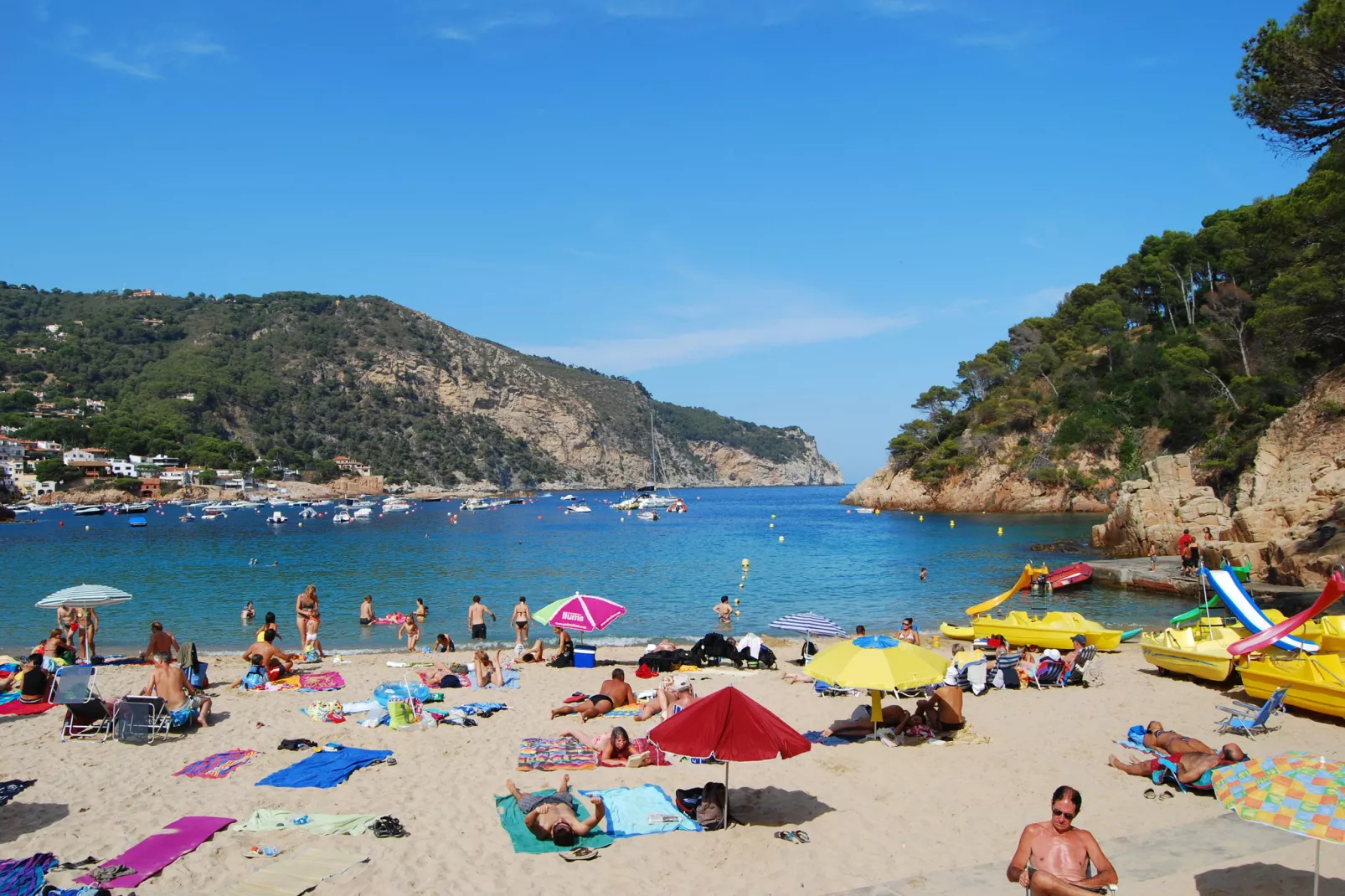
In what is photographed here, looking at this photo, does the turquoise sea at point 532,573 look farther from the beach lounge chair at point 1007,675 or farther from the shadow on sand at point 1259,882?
the shadow on sand at point 1259,882

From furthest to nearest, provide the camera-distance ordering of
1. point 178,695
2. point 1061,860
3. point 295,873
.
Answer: point 178,695, point 295,873, point 1061,860

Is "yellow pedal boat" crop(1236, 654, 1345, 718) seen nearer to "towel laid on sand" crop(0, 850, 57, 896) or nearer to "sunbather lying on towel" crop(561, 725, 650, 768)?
"sunbather lying on towel" crop(561, 725, 650, 768)

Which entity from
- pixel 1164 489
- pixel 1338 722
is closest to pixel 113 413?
pixel 1164 489

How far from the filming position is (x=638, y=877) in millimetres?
6512

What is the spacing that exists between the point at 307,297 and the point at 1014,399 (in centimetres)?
15316

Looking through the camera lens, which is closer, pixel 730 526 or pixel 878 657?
pixel 878 657

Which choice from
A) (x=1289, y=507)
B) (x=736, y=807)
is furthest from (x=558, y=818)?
(x=1289, y=507)

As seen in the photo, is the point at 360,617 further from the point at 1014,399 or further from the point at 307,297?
the point at 307,297

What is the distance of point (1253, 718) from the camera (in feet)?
34.6

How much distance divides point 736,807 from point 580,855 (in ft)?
5.97

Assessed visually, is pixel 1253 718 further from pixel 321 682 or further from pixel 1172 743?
pixel 321 682

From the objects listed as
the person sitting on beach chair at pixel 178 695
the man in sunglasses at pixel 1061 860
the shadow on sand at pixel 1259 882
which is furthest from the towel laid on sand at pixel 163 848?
the shadow on sand at pixel 1259 882

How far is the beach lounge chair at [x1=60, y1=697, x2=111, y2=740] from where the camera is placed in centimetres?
1011

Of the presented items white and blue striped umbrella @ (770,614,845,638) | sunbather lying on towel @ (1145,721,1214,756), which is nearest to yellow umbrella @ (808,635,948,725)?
sunbather lying on towel @ (1145,721,1214,756)
